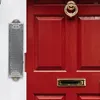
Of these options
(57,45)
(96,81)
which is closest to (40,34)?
(57,45)

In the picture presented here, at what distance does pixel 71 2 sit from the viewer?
11.7ft

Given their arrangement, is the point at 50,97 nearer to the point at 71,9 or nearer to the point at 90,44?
the point at 90,44

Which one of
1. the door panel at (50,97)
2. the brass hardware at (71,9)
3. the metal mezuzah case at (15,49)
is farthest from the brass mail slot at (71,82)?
the brass hardware at (71,9)

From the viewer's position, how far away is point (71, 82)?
3.57 meters

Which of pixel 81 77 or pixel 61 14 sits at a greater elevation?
pixel 61 14

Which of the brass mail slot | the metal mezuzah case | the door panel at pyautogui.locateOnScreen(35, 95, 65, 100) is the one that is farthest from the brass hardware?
the door panel at pyautogui.locateOnScreen(35, 95, 65, 100)

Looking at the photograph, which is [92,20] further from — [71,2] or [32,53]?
[32,53]

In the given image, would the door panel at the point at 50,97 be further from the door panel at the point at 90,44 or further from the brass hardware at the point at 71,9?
the brass hardware at the point at 71,9

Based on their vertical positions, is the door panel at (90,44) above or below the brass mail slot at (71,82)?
above

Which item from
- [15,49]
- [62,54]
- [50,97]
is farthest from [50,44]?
[50,97]

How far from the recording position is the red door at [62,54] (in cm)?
357

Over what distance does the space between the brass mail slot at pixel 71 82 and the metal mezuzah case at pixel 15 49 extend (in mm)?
390

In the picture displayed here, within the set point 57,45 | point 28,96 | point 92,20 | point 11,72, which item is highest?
point 92,20

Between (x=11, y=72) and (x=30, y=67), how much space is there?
0.19 metres
